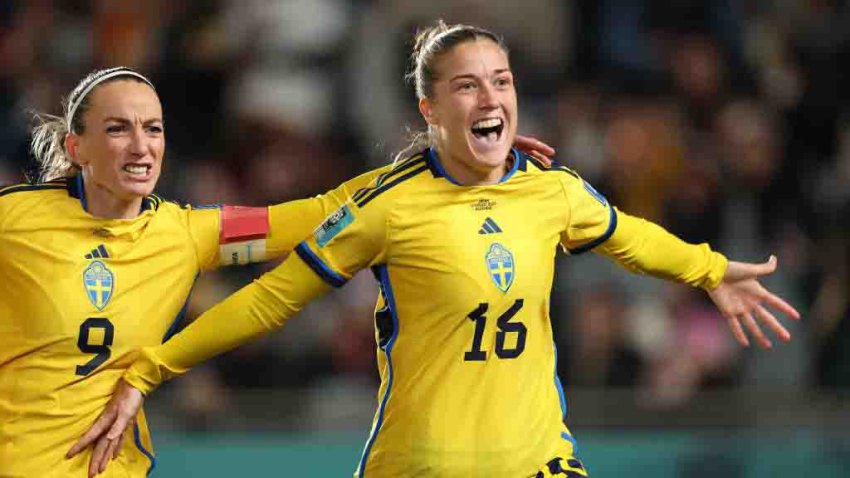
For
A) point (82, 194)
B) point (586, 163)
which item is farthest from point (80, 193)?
point (586, 163)

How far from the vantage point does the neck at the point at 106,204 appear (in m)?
4.97

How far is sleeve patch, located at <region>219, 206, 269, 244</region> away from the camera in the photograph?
16.9 ft

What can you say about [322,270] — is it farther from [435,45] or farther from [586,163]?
[586,163]

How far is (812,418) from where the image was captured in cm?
815

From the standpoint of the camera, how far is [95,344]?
4.83 meters

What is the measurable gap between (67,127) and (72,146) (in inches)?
3.1

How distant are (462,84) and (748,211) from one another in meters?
4.30

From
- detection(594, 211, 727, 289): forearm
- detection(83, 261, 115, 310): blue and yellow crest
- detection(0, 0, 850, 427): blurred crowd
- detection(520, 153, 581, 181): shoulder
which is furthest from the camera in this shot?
detection(0, 0, 850, 427): blurred crowd

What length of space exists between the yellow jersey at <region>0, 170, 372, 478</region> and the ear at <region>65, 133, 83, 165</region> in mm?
63

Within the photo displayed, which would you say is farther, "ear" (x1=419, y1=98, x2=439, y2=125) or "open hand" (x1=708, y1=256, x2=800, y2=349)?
"open hand" (x1=708, y1=256, x2=800, y2=349)

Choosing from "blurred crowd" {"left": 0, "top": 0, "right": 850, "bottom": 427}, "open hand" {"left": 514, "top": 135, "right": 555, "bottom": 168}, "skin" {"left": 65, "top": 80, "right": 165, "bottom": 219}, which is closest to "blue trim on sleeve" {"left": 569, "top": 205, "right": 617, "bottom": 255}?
"open hand" {"left": 514, "top": 135, "right": 555, "bottom": 168}

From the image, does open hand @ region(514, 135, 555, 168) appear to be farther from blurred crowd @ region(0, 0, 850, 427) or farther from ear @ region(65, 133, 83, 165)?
blurred crowd @ region(0, 0, 850, 427)

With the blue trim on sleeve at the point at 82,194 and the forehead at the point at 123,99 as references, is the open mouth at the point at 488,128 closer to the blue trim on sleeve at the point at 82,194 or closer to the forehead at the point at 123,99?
the forehead at the point at 123,99

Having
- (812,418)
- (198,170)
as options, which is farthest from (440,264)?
(198,170)
